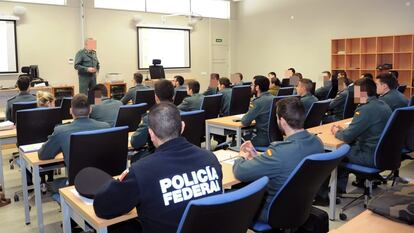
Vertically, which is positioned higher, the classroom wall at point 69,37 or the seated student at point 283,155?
the classroom wall at point 69,37

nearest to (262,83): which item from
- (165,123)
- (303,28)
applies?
(165,123)

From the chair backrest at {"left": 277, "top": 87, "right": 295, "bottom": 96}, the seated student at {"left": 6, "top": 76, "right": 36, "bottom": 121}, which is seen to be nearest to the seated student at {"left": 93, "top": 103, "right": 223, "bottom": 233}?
the seated student at {"left": 6, "top": 76, "right": 36, "bottom": 121}

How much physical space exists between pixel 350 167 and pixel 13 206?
3.37 metres

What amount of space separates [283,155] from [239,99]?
378cm

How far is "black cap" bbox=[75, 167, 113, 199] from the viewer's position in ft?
6.49

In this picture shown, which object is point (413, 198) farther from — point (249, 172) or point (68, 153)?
point (68, 153)

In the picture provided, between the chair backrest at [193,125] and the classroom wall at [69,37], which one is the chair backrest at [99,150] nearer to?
the chair backrest at [193,125]

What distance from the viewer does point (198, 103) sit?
5301 mm

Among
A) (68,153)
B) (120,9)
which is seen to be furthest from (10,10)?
(68,153)

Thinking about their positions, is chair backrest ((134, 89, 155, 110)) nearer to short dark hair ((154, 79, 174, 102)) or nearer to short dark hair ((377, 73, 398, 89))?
short dark hair ((154, 79, 174, 102))

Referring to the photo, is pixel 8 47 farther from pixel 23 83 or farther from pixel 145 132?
pixel 145 132

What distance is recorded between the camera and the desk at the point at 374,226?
1.58m

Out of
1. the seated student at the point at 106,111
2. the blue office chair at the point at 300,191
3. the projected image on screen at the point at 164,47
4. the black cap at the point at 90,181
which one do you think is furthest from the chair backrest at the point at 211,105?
the projected image on screen at the point at 164,47

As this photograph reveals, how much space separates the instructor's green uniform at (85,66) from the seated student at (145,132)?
4.21 m
